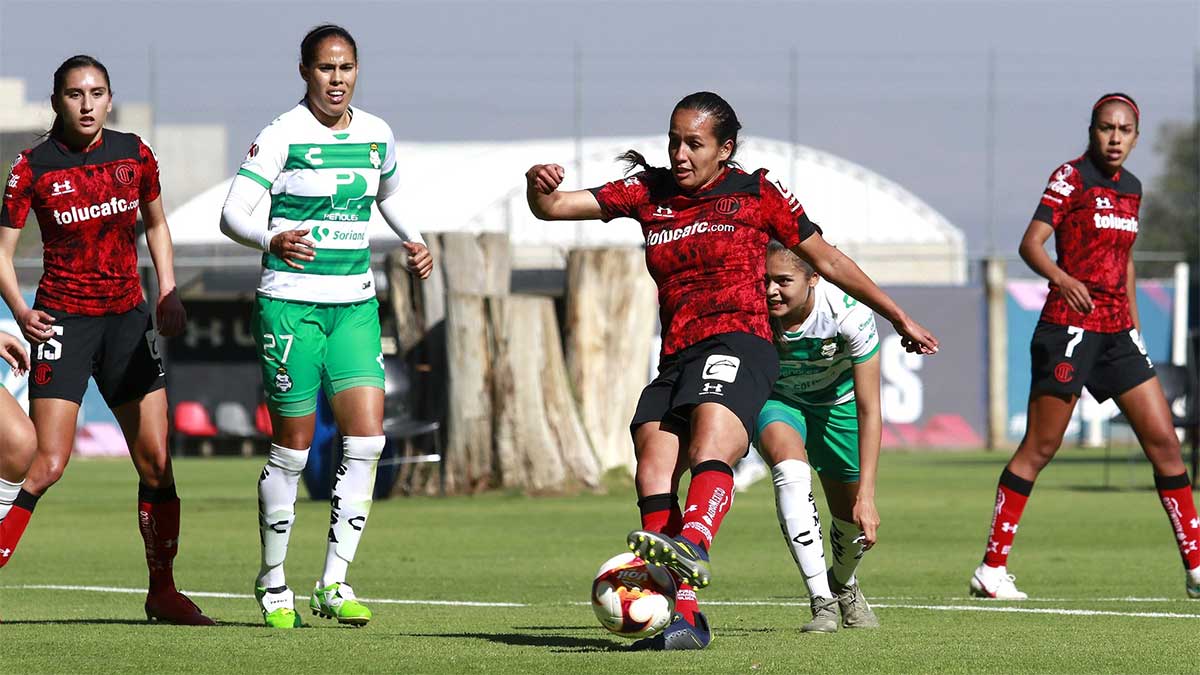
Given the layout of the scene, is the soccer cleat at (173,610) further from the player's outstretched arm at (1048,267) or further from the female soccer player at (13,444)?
the player's outstretched arm at (1048,267)

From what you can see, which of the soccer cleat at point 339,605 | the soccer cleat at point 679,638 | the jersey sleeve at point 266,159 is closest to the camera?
the soccer cleat at point 679,638

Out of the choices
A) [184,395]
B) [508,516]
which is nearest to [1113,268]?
[508,516]

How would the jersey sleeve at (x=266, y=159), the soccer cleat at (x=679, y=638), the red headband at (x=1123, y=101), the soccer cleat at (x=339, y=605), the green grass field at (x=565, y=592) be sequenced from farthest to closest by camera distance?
the red headband at (x=1123, y=101) < the soccer cleat at (x=339, y=605) < the jersey sleeve at (x=266, y=159) < the soccer cleat at (x=679, y=638) < the green grass field at (x=565, y=592)

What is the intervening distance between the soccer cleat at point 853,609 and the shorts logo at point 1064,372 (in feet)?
7.73

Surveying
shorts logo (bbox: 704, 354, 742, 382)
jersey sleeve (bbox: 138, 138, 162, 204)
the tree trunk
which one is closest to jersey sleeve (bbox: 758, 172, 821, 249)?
shorts logo (bbox: 704, 354, 742, 382)

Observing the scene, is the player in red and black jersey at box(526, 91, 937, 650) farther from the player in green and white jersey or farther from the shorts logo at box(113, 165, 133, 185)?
the shorts logo at box(113, 165, 133, 185)

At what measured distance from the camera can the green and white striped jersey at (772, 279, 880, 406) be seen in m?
7.83

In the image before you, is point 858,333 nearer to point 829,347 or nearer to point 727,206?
point 829,347

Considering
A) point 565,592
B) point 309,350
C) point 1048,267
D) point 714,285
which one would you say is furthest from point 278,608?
point 1048,267

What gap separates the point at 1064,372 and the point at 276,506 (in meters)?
4.06

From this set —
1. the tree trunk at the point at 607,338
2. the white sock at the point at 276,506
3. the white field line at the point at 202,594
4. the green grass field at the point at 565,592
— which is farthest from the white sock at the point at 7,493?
the tree trunk at the point at 607,338

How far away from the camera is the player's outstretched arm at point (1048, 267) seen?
31.5 ft

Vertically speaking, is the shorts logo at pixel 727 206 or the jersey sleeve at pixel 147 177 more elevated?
the jersey sleeve at pixel 147 177

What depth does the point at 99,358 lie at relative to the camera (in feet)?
26.3
